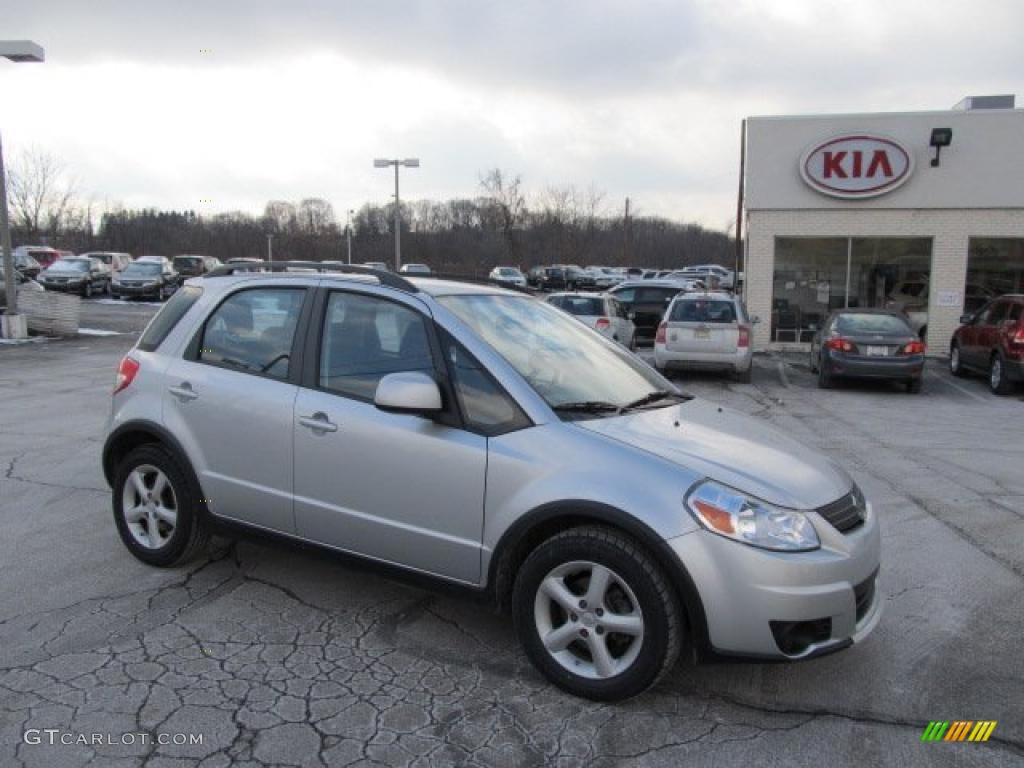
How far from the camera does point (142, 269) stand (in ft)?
111

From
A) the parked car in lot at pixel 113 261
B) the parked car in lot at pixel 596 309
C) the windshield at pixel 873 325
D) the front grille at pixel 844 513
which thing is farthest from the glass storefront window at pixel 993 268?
the parked car in lot at pixel 113 261

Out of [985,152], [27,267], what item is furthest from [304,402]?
[27,267]

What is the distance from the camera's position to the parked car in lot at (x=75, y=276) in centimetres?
3294

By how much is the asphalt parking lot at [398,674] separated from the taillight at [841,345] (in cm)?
794

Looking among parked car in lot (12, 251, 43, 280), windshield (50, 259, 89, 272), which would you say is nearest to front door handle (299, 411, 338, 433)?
windshield (50, 259, 89, 272)

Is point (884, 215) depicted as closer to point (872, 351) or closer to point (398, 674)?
point (872, 351)

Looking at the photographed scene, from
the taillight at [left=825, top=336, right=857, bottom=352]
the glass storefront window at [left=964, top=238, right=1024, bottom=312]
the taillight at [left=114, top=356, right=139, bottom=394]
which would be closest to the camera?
the taillight at [left=114, top=356, right=139, bottom=394]

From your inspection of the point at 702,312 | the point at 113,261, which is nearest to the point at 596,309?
the point at 702,312

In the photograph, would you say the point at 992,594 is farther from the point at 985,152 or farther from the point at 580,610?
the point at 985,152

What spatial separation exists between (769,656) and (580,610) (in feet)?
2.39

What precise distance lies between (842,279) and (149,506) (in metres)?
18.5

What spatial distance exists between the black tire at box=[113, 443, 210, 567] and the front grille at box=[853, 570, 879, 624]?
3243 millimetres

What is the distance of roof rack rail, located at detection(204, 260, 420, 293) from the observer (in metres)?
4.05

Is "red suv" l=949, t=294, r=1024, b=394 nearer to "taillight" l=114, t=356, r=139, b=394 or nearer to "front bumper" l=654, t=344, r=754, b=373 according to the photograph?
"front bumper" l=654, t=344, r=754, b=373
